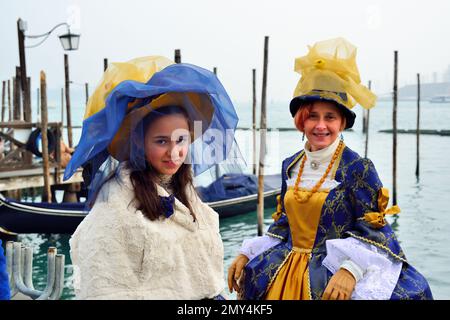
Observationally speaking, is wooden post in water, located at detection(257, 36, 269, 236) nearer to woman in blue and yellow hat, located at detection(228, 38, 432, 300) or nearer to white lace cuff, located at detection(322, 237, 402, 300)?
woman in blue and yellow hat, located at detection(228, 38, 432, 300)

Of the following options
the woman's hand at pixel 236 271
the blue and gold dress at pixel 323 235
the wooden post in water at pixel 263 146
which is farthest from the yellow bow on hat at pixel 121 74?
the wooden post in water at pixel 263 146

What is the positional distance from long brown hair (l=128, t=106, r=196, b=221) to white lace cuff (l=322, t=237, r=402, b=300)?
1.62 ft

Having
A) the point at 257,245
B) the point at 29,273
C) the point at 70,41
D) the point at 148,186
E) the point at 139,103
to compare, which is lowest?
the point at 29,273

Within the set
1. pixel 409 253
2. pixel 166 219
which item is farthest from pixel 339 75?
pixel 409 253

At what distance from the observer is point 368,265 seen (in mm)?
1760

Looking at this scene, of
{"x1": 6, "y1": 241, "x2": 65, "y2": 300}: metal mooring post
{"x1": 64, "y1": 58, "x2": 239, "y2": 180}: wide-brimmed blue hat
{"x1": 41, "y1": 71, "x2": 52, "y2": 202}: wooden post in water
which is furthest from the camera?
{"x1": 41, "y1": 71, "x2": 52, "y2": 202}: wooden post in water

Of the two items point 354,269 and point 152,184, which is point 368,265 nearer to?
point 354,269

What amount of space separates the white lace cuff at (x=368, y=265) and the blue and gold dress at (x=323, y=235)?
0.01 metres

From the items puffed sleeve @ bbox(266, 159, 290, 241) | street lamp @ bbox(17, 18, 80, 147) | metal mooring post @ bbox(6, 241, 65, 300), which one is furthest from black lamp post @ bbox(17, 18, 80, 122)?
puffed sleeve @ bbox(266, 159, 290, 241)

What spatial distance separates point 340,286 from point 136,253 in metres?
0.63

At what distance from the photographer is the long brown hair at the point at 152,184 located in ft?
4.74

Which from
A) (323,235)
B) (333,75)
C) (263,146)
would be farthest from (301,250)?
(263,146)

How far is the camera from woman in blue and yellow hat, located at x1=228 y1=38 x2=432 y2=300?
176cm

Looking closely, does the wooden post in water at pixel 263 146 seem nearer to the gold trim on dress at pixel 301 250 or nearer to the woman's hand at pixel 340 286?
the gold trim on dress at pixel 301 250
